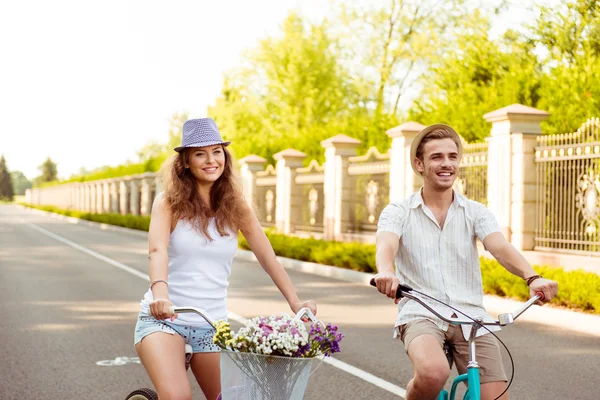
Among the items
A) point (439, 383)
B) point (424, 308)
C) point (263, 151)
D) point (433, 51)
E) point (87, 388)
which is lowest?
point (87, 388)

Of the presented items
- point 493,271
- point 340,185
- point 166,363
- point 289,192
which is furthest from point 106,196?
Answer: point 166,363

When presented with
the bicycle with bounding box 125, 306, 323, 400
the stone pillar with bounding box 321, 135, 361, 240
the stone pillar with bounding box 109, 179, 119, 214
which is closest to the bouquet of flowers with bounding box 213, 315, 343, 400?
the bicycle with bounding box 125, 306, 323, 400

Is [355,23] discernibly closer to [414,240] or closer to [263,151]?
[263,151]

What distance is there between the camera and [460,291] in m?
3.91

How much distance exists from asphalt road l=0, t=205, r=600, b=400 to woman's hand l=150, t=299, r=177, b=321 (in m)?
3.36

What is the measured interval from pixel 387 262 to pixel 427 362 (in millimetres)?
475

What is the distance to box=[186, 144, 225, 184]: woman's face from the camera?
159 inches

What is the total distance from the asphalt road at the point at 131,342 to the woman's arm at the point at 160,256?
3176 mm

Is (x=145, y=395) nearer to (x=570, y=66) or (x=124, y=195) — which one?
(x=570, y=66)

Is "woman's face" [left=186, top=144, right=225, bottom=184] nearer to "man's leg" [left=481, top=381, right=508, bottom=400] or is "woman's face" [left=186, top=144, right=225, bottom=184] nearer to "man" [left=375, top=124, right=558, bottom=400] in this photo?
"man" [left=375, top=124, right=558, bottom=400]

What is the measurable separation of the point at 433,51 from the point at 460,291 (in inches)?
1700

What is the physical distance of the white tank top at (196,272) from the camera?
12.7 feet

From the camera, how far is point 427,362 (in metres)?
3.61

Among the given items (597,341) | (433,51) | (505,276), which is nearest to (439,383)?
(597,341)
